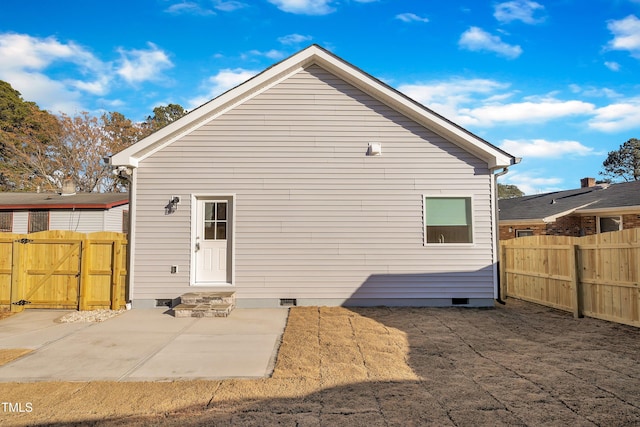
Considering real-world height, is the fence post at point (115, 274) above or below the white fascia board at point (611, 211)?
below

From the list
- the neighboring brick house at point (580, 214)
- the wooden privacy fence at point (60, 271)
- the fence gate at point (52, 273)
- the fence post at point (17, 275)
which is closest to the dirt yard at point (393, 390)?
the wooden privacy fence at point (60, 271)

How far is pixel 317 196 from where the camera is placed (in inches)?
312

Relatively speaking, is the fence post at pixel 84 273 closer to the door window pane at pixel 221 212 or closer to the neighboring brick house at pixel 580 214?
the door window pane at pixel 221 212

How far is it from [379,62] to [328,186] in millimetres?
6078

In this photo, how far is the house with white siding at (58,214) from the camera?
17.2 metres

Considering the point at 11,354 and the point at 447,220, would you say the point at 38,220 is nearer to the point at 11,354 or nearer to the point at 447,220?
the point at 11,354

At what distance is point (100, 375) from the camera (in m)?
4.07

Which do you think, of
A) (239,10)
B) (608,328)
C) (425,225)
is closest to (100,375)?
(425,225)

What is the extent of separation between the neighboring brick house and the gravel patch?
55.0ft

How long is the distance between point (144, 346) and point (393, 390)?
3647 mm

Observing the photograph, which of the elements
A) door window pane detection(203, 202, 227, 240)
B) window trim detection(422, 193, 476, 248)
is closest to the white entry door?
door window pane detection(203, 202, 227, 240)

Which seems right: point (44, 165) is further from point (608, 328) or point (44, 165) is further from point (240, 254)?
point (608, 328)

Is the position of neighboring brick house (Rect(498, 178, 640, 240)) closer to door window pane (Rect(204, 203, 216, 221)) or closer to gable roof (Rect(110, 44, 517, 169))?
gable roof (Rect(110, 44, 517, 169))

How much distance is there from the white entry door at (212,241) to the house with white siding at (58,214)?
39.0 ft
